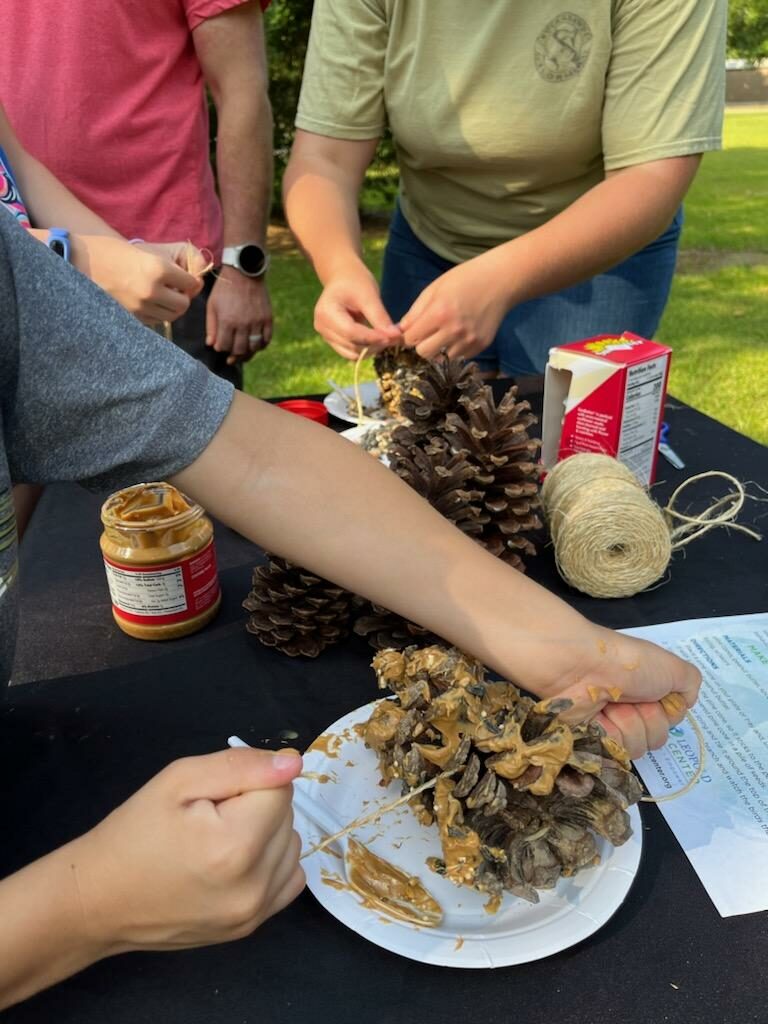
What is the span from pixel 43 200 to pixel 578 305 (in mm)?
989

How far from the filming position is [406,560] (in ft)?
2.47

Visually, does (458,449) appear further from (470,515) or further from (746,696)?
(746,696)

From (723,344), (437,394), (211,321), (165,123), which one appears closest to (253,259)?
(211,321)

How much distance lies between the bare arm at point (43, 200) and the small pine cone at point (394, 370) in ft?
1.62

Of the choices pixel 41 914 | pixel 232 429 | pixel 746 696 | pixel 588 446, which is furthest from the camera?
pixel 588 446

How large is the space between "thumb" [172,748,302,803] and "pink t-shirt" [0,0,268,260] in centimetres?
143

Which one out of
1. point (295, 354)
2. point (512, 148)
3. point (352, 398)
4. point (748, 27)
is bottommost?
point (295, 354)

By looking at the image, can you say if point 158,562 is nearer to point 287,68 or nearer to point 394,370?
point 394,370

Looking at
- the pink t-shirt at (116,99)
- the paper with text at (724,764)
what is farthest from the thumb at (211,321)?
the paper with text at (724,764)

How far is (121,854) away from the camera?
1.73 ft

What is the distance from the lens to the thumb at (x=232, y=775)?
0.53 meters

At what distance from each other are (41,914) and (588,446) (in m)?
0.94

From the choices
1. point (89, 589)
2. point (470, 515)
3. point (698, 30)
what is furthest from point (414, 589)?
point (698, 30)

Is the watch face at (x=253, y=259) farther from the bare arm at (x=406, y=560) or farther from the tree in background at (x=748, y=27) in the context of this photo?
the tree in background at (x=748, y=27)
